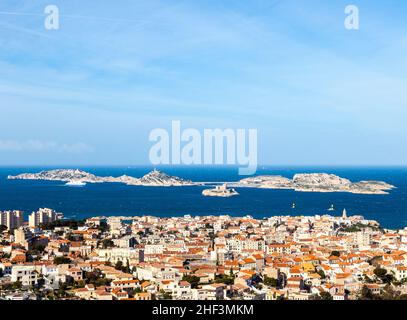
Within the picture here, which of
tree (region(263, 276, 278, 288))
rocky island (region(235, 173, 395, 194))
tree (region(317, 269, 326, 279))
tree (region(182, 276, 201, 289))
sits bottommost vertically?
rocky island (region(235, 173, 395, 194))

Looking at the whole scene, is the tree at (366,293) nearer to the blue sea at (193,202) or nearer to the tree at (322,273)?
the tree at (322,273)

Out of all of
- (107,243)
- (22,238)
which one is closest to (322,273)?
(107,243)

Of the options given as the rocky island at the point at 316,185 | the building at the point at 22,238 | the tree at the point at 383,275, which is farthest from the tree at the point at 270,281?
the rocky island at the point at 316,185

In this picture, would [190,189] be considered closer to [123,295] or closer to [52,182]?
[52,182]

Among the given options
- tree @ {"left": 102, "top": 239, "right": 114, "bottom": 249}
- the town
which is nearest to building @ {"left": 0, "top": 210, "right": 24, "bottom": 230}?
the town

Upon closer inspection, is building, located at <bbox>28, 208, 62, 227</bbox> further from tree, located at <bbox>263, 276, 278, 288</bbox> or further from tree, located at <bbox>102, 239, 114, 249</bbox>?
tree, located at <bbox>263, 276, 278, 288</bbox>

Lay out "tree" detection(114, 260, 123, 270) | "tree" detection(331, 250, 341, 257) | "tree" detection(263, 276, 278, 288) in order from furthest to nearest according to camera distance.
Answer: "tree" detection(331, 250, 341, 257)
"tree" detection(114, 260, 123, 270)
"tree" detection(263, 276, 278, 288)
